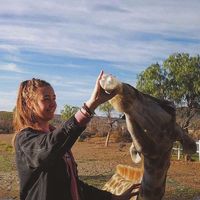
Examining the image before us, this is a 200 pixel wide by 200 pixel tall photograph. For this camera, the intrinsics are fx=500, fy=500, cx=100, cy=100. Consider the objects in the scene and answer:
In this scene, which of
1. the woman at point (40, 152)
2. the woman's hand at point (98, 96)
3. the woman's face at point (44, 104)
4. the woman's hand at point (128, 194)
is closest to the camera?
the woman's hand at point (98, 96)

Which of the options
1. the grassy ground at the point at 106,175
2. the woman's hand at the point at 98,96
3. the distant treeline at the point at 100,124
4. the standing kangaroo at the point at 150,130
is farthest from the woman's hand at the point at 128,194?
the distant treeline at the point at 100,124

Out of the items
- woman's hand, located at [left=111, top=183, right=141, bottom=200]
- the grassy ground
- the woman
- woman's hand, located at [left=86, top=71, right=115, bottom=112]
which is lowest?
the grassy ground

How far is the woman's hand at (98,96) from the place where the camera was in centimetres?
209

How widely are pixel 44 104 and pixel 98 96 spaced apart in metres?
0.56

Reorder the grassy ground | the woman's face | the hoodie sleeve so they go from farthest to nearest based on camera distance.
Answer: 1. the grassy ground
2. the woman's face
3. the hoodie sleeve

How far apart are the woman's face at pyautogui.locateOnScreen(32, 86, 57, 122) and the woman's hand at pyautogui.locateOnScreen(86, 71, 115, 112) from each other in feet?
1.47

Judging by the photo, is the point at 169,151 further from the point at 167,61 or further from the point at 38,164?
the point at 167,61

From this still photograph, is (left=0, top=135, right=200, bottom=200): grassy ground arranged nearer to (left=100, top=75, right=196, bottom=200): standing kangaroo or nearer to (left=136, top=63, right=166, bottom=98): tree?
(left=136, top=63, right=166, bottom=98): tree

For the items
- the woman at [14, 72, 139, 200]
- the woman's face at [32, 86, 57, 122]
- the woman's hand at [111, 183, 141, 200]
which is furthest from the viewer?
the woman's hand at [111, 183, 141, 200]

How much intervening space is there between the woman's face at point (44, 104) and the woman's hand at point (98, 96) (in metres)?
0.45

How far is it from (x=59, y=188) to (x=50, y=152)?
0.34 metres

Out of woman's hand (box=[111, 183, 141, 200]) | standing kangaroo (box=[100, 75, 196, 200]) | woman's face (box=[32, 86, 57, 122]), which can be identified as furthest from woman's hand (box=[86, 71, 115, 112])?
woman's hand (box=[111, 183, 141, 200])

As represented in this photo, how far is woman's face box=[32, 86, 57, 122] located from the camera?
2631mm

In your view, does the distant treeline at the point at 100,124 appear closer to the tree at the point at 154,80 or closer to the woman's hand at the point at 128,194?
the tree at the point at 154,80
